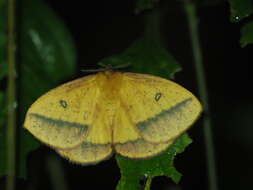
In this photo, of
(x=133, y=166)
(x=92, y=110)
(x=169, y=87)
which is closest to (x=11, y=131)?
(x=92, y=110)

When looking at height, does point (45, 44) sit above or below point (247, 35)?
above

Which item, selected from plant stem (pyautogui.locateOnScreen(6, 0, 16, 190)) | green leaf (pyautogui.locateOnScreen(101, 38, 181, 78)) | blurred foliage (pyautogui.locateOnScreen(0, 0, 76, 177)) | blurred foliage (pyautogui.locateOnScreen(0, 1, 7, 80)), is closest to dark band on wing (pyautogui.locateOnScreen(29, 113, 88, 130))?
plant stem (pyautogui.locateOnScreen(6, 0, 16, 190))

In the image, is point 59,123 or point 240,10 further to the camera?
point 59,123

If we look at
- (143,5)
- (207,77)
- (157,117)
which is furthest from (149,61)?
(207,77)

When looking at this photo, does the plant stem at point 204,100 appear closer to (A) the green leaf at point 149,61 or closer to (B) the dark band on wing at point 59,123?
(A) the green leaf at point 149,61

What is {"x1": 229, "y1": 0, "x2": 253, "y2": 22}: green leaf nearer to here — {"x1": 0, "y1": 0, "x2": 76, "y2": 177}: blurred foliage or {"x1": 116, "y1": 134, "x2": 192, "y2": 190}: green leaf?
{"x1": 116, "y1": 134, "x2": 192, "y2": 190}: green leaf

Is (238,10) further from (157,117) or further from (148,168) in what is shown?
(148,168)

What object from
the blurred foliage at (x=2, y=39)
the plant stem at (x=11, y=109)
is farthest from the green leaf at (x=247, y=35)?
the blurred foliage at (x=2, y=39)

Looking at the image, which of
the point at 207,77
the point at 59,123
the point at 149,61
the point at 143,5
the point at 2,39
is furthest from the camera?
the point at 207,77

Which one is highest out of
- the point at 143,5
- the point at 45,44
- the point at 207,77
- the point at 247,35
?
the point at 143,5

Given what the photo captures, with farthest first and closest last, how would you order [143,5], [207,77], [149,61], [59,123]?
[207,77] → [143,5] → [149,61] → [59,123]
